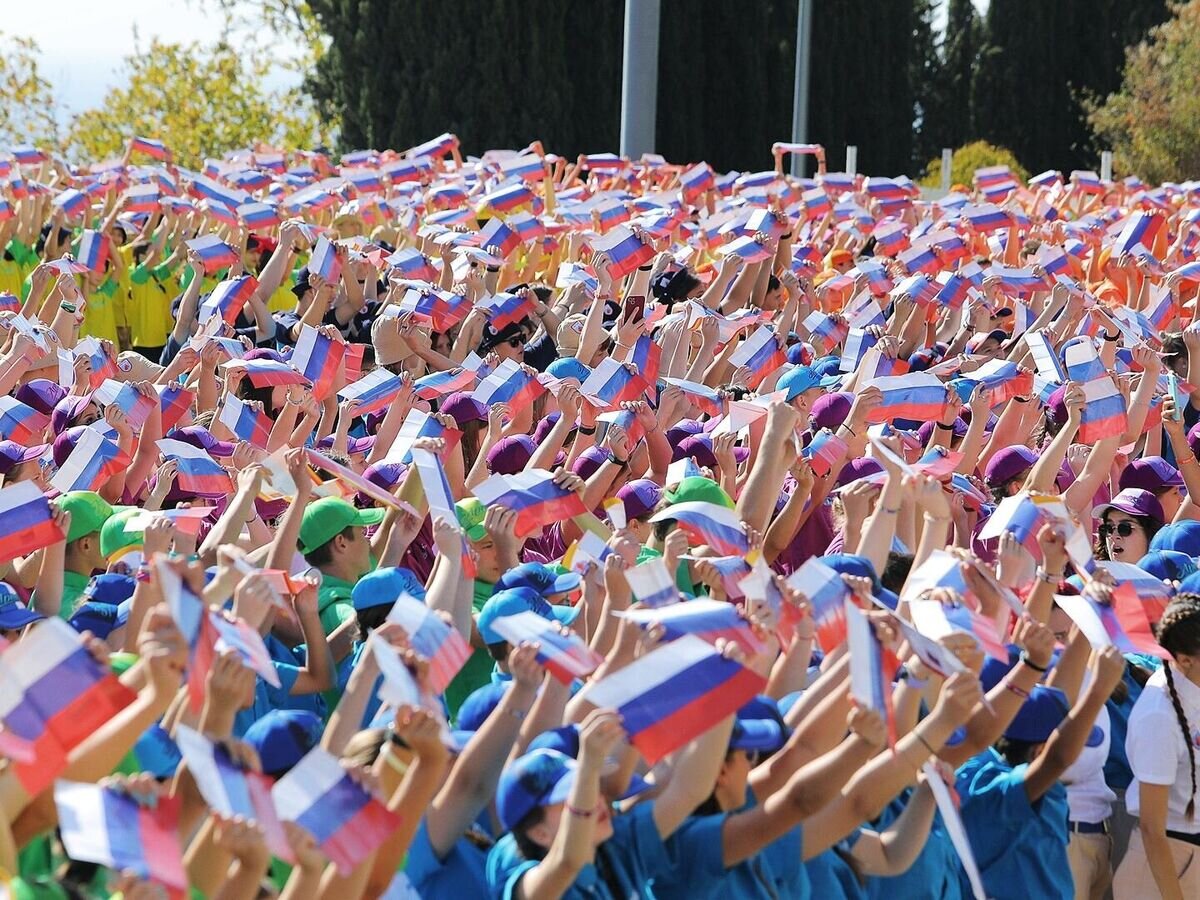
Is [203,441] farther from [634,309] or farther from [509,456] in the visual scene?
[634,309]

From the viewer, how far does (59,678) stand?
348 cm

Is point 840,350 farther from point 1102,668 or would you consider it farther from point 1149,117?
point 1149,117

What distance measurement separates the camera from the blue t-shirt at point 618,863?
376 cm

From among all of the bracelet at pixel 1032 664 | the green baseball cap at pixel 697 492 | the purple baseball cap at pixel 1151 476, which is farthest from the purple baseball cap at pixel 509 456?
the bracelet at pixel 1032 664

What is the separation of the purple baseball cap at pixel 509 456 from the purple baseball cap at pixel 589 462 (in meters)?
0.24

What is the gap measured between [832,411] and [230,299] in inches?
138

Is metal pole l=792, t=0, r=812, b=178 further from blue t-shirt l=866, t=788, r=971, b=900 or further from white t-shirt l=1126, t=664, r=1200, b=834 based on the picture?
blue t-shirt l=866, t=788, r=971, b=900

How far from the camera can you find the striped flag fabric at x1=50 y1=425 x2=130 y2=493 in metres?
6.23

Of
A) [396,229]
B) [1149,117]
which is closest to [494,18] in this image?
[1149,117]

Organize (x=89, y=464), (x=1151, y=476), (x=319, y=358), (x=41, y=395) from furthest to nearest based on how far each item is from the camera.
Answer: (x=319, y=358), (x=41, y=395), (x=1151, y=476), (x=89, y=464)

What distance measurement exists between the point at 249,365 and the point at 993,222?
7047 millimetres

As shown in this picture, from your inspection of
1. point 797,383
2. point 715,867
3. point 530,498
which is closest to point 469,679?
point 530,498

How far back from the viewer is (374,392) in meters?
7.57

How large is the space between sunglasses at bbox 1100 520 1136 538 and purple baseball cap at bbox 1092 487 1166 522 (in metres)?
0.04
